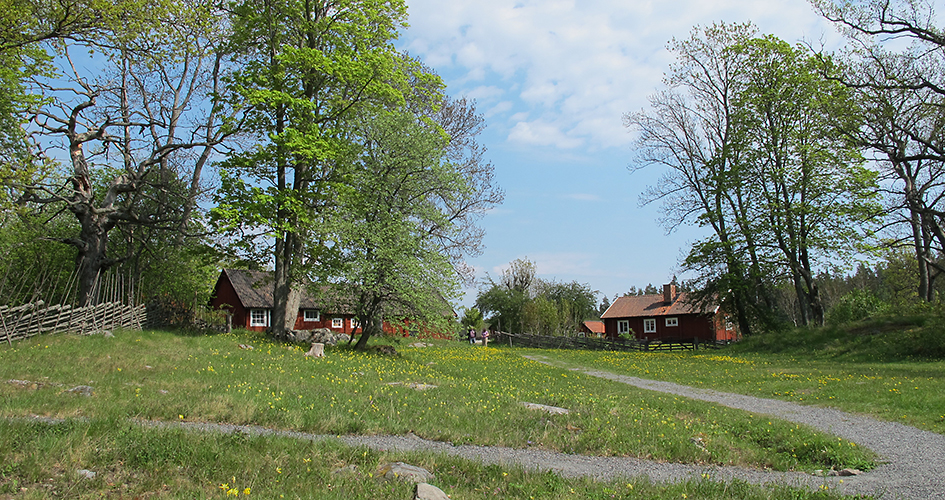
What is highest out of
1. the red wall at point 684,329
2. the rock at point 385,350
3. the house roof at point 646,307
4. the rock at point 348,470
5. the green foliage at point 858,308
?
the house roof at point 646,307

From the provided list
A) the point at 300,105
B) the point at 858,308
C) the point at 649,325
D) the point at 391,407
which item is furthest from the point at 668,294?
the point at 391,407

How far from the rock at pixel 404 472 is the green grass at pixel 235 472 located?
93 mm

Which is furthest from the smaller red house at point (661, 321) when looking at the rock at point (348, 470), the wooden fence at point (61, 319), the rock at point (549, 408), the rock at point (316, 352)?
the rock at point (348, 470)

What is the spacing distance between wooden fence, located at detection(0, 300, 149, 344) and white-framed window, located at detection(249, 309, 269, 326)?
88.2ft

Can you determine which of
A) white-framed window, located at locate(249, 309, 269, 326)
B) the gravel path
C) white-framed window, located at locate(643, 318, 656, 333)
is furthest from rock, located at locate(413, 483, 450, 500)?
white-framed window, located at locate(643, 318, 656, 333)

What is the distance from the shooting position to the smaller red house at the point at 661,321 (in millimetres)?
55500

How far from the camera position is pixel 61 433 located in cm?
588

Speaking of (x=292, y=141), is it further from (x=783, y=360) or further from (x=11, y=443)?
(x=783, y=360)

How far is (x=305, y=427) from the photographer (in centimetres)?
788

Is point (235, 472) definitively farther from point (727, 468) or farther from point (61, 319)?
point (61, 319)

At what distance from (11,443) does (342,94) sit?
19.6 m

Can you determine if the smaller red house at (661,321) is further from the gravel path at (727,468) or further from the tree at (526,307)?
the gravel path at (727,468)

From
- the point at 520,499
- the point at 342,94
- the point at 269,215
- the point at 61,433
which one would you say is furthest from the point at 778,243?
the point at 61,433

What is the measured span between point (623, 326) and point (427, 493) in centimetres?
5915
